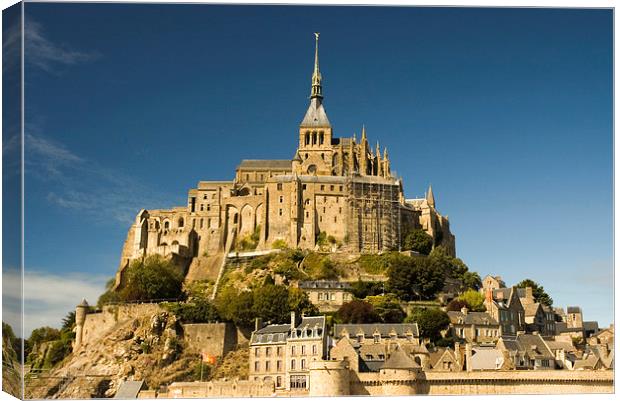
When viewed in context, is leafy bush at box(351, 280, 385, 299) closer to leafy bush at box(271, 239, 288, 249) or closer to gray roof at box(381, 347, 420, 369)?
leafy bush at box(271, 239, 288, 249)

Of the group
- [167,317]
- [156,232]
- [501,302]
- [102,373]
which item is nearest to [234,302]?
[167,317]

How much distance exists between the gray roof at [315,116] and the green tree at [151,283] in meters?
17.2

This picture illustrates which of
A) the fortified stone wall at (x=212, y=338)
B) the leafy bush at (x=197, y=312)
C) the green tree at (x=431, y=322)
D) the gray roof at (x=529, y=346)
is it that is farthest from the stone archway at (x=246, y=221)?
the gray roof at (x=529, y=346)

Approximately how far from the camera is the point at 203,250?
204 ft

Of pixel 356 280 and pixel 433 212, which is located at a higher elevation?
pixel 433 212

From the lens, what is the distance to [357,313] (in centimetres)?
4622

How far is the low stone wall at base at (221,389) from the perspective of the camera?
3896cm

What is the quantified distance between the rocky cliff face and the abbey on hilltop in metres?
13.5

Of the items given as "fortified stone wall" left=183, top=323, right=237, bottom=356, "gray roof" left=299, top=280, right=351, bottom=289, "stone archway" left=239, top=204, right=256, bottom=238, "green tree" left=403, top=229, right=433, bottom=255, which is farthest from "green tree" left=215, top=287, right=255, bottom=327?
"green tree" left=403, top=229, right=433, bottom=255

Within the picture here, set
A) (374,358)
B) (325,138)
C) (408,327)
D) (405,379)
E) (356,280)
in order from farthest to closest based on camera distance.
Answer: (325,138), (356,280), (408,327), (374,358), (405,379)

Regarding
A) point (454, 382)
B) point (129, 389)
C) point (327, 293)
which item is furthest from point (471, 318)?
point (129, 389)

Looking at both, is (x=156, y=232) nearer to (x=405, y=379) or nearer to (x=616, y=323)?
(x=405, y=379)

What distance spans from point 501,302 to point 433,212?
1401cm

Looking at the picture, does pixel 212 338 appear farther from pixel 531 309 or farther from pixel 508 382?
pixel 531 309
